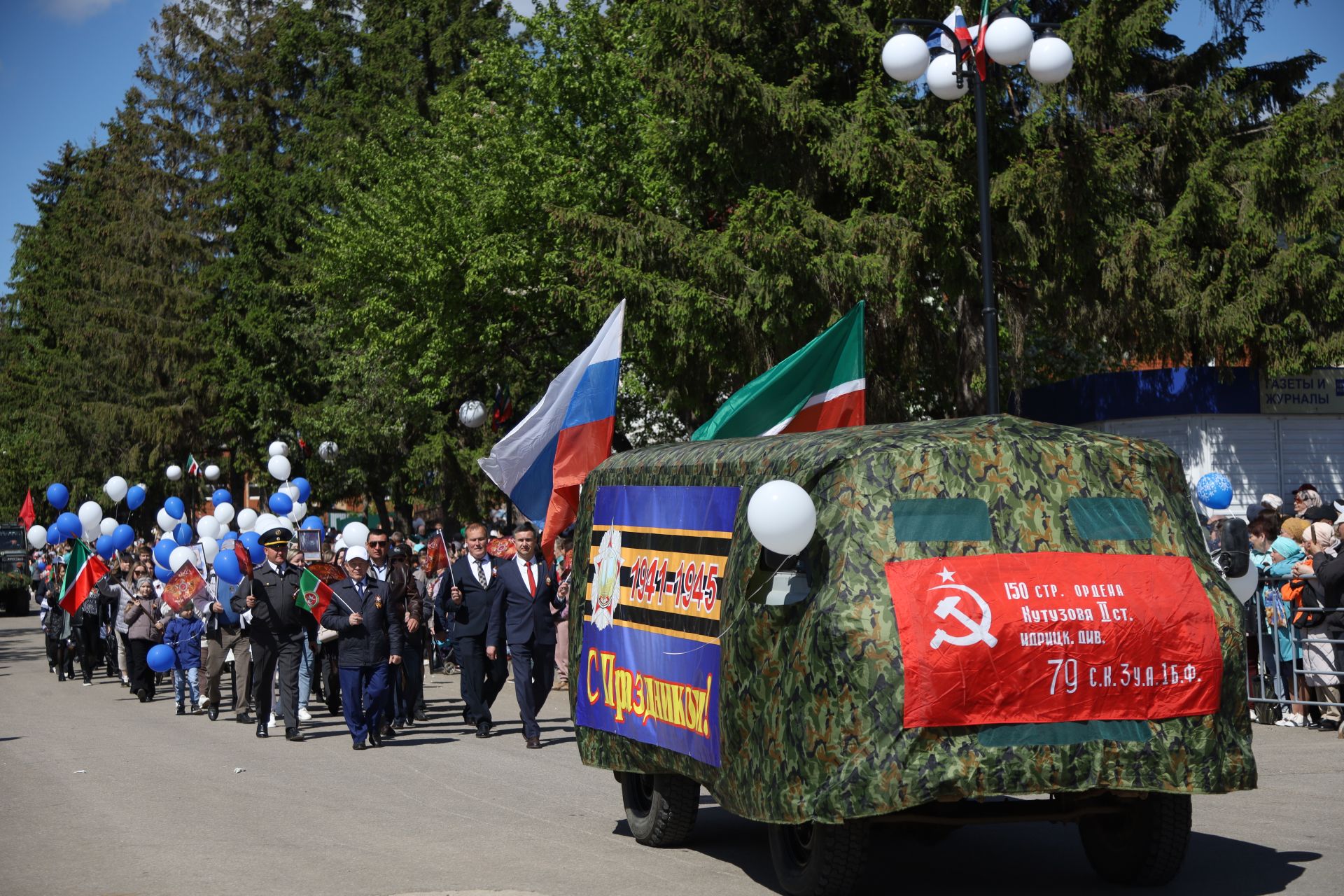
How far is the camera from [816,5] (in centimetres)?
2227

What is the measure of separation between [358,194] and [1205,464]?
19.7 m

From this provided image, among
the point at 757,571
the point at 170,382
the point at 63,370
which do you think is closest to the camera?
the point at 757,571

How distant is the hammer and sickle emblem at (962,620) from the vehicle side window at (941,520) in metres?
0.29

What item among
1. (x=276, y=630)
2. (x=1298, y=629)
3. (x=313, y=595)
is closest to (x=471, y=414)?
(x=276, y=630)

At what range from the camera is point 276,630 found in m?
16.1

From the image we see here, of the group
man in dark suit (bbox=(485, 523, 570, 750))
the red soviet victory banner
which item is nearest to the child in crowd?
man in dark suit (bbox=(485, 523, 570, 750))

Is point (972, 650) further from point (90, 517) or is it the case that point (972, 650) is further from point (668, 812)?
point (90, 517)

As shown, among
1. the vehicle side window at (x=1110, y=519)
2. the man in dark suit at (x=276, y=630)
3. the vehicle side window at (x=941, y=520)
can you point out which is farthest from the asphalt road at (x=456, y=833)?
the vehicle side window at (x=941, y=520)

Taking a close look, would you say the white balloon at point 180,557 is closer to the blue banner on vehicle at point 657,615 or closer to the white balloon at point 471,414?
the white balloon at point 471,414

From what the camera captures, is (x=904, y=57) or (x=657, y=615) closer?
(x=657, y=615)

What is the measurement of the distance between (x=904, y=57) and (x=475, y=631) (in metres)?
6.90

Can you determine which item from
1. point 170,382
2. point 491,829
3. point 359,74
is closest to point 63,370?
point 170,382

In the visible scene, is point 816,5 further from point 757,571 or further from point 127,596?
point 757,571

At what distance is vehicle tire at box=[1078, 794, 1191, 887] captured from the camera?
7.55 meters
